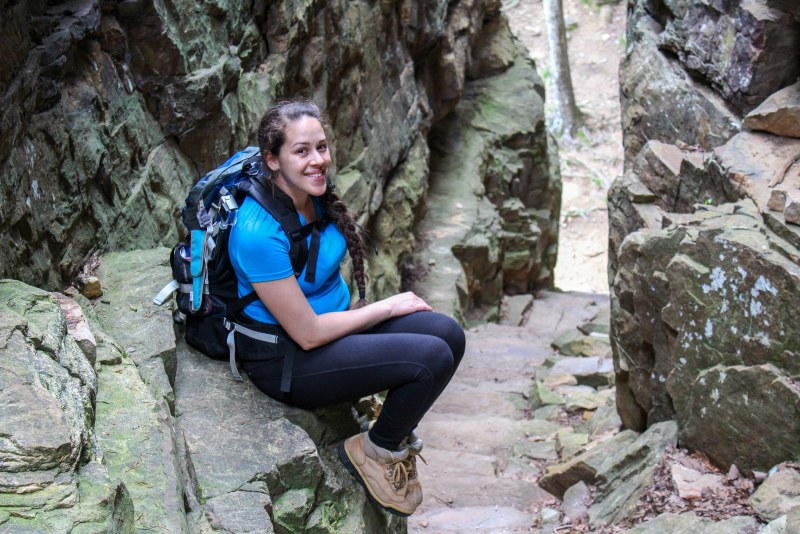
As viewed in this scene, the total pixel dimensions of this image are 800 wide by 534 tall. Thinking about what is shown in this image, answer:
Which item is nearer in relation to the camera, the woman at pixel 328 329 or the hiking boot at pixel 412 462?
the woman at pixel 328 329

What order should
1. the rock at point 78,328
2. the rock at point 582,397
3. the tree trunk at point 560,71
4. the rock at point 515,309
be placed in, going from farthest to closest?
1. the tree trunk at point 560,71
2. the rock at point 515,309
3. the rock at point 582,397
4. the rock at point 78,328

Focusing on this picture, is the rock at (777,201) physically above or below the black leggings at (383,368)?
above

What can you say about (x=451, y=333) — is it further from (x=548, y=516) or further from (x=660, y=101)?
(x=660, y=101)

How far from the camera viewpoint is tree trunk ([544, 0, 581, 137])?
2409 cm

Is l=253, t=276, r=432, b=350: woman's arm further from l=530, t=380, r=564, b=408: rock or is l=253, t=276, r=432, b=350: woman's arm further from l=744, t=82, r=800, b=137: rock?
l=530, t=380, r=564, b=408: rock

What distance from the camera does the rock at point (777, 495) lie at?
189 inches

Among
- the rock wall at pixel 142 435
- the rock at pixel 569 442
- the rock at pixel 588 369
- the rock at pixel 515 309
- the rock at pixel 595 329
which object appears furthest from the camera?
the rock at pixel 515 309

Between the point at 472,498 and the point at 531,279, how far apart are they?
10.5 meters

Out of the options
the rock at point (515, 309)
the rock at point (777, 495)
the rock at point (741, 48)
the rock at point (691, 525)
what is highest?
the rock at point (741, 48)

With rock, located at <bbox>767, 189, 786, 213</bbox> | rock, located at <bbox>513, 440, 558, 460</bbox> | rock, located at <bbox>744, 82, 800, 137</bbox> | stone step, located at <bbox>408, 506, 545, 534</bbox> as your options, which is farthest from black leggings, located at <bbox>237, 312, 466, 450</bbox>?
rock, located at <bbox>744, 82, 800, 137</bbox>

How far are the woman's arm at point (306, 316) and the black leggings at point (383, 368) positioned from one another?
0.23 ft

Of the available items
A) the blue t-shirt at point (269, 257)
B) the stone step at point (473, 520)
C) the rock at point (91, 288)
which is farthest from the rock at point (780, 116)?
the rock at point (91, 288)

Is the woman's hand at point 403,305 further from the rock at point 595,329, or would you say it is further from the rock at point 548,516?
the rock at point 595,329

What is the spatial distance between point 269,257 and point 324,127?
0.98m
